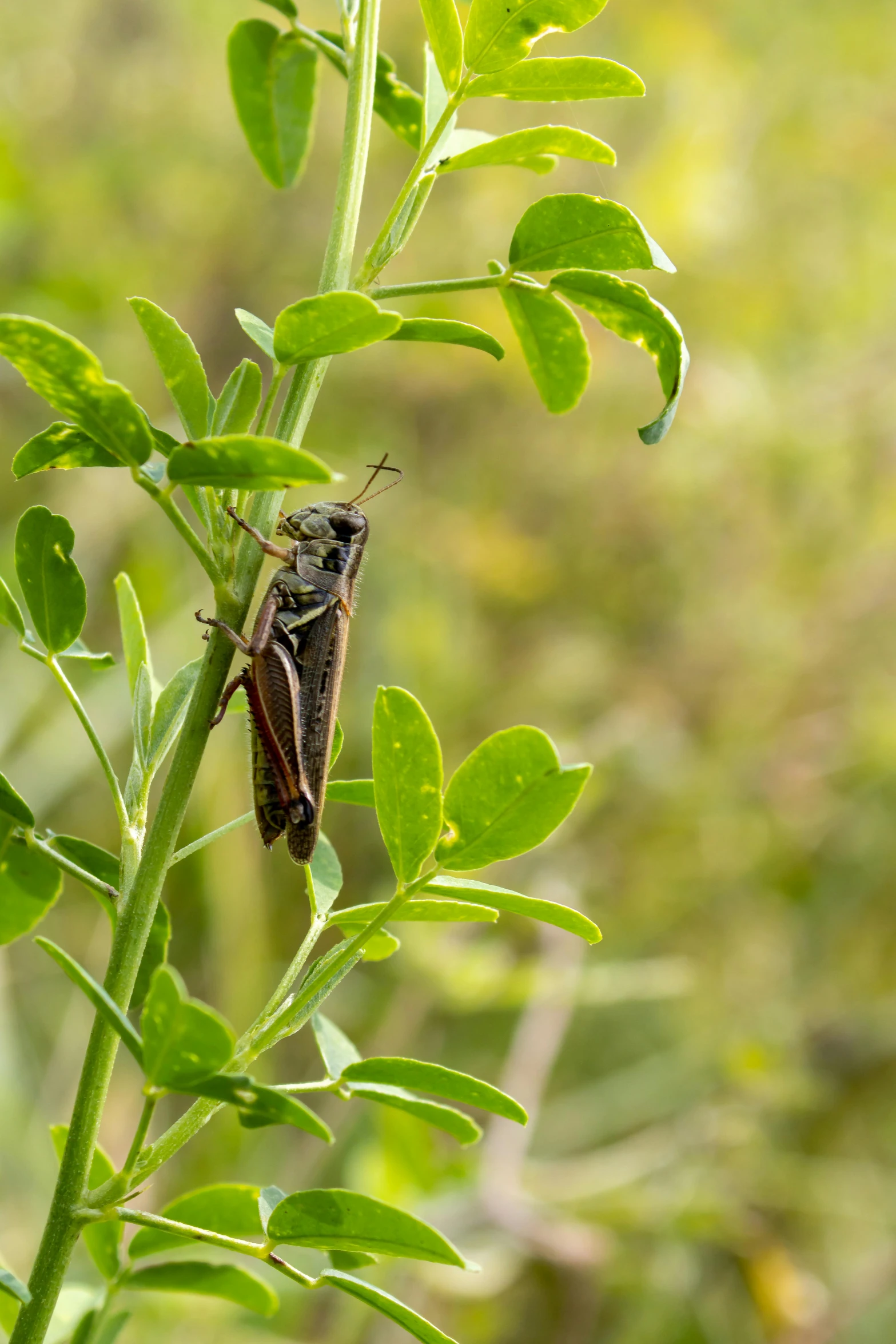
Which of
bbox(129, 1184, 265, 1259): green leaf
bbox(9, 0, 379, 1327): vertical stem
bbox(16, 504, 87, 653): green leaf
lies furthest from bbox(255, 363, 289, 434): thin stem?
bbox(129, 1184, 265, 1259): green leaf

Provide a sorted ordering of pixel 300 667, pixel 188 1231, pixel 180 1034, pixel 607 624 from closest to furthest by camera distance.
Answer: pixel 180 1034, pixel 188 1231, pixel 300 667, pixel 607 624

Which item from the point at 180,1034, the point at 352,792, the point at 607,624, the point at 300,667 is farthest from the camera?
the point at 607,624

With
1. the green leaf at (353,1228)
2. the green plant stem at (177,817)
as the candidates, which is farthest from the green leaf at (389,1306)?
the green plant stem at (177,817)

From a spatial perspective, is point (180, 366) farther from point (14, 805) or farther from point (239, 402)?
point (14, 805)

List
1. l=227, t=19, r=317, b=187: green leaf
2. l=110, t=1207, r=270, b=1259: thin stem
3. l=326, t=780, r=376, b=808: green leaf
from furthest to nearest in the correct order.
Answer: l=227, t=19, r=317, b=187: green leaf, l=326, t=780, r=376, b=808: green leaf, l=110, t=1207, r=270, b=1259: thin stem

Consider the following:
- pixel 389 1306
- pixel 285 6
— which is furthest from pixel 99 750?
pixel 285 6

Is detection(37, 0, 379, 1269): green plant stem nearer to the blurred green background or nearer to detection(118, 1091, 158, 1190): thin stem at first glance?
detection(118, 1091, 158, 1190): thin stem
